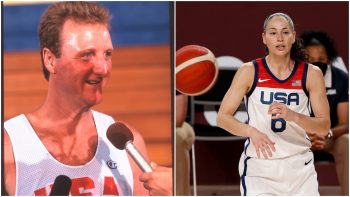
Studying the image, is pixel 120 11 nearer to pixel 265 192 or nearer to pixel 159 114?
pixel 159 114

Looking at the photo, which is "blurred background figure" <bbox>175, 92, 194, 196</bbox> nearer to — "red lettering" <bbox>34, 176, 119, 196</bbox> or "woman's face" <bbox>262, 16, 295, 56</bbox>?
"red lettering" <bbox>34, 176, 119, 196</bbox>

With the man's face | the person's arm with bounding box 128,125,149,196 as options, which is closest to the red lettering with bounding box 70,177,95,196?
the person's arm with bounding box 128,125,149,196

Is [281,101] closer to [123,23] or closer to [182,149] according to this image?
[182,149]

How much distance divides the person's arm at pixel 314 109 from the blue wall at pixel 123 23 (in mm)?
1339

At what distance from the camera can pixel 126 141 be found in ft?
17.0

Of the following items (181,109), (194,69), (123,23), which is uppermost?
(123,23)

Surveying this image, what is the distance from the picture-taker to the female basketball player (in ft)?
13.2

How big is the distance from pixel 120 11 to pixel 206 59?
2.60 feet

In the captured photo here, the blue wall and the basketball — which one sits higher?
the blue wall

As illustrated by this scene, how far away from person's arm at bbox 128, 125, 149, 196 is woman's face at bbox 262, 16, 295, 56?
1.37 metres

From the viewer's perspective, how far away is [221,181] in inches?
233

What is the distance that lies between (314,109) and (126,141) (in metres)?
1.61

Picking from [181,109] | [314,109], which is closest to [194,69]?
[181,109]

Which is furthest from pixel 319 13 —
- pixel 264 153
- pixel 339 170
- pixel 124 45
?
pixel 264 153
